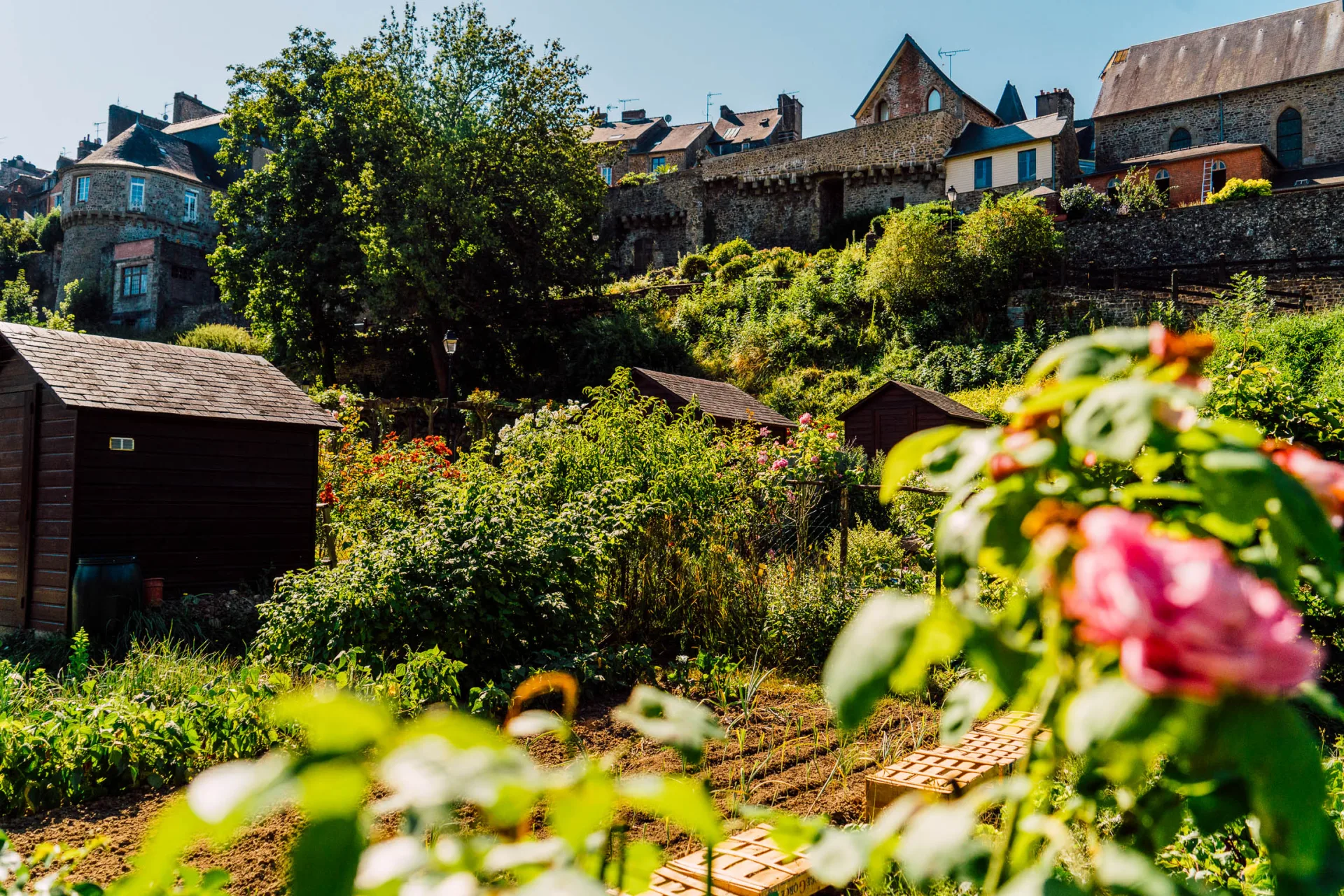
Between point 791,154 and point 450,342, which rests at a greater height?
point 791,154

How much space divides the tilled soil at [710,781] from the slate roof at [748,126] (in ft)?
151

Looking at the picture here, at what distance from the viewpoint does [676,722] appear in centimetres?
98

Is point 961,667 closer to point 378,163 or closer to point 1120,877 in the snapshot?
point 1120,877

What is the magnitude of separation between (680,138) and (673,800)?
4930 centimetres

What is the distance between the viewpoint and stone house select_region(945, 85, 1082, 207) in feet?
106

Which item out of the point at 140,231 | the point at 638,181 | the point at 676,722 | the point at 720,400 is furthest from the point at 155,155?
the point at 676,722

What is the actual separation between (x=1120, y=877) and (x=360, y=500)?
39.7 ft

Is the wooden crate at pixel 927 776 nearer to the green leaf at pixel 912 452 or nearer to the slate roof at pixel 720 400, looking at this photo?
the green leaf at pixel 912 452

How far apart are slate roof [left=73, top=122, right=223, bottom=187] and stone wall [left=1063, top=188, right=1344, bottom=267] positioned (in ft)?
132

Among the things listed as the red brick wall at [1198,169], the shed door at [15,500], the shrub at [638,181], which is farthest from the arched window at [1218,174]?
the shed door at [15,500]

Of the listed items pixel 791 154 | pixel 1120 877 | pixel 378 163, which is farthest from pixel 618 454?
pixel 791 154

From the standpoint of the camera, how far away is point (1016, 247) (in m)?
24.0

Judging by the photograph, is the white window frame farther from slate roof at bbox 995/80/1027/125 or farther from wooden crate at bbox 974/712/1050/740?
wooden crate at bbox 974/712/1050/740

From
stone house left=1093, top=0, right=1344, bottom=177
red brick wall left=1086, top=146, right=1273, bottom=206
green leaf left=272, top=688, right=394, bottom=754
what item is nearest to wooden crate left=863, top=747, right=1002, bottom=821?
green leaf left=272, top=688, right=394, bottom=754
